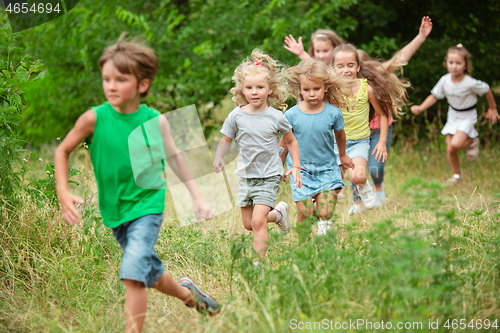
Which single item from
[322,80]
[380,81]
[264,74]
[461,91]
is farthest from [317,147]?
[461,91]

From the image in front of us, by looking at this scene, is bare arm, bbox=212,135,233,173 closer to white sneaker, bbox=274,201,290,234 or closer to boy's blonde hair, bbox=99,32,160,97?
white sneaker, bbox=274,201,290,234

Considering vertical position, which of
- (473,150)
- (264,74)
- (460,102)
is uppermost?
(264,74)

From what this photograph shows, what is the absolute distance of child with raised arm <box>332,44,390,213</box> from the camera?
4.80 m

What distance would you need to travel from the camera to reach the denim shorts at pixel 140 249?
2.59 meters

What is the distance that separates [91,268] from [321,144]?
2.13 m

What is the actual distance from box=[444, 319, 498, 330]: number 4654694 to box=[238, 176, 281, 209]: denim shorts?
5.46 feet

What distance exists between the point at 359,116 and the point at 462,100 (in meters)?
2.55

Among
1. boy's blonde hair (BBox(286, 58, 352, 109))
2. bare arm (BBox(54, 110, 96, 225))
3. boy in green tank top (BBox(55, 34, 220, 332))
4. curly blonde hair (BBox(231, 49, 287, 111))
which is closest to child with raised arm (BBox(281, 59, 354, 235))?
boy's blonde hair (BBox(286, 58, 352, 109))

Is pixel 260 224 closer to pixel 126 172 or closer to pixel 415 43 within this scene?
pixel 126 172

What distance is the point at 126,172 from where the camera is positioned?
8.98ft

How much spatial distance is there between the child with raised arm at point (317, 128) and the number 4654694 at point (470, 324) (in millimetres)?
1629

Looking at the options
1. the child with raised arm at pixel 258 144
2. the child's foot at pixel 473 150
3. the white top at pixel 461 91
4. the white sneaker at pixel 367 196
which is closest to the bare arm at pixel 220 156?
the child with raised arm at pixel 258 144

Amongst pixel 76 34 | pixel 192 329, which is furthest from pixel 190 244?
pixel 76 34

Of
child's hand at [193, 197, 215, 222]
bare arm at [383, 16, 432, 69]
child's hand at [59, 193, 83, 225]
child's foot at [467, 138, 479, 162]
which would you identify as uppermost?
bare arm at [383, 16, 432, 69]
